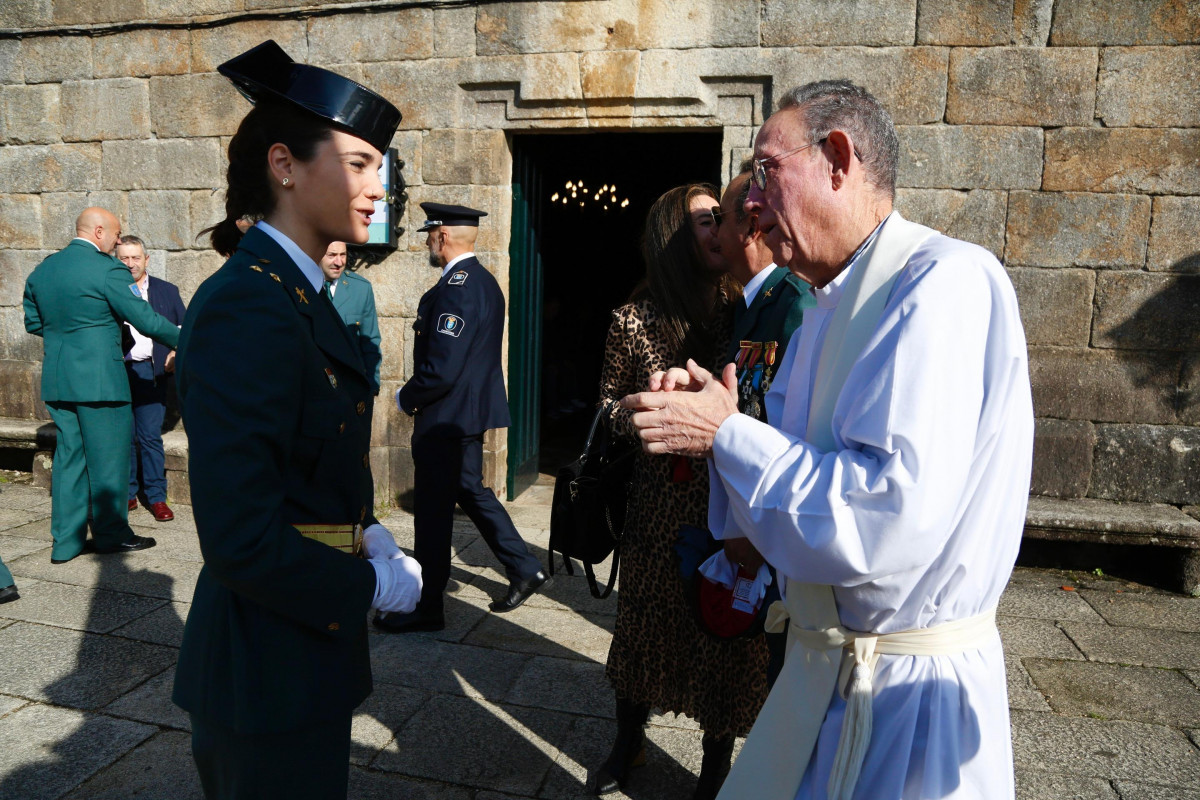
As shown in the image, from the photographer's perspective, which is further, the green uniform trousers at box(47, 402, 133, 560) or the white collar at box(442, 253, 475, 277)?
the green uniform trousers at box(47, 402, 133, 560)

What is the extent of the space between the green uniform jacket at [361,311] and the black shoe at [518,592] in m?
1.91

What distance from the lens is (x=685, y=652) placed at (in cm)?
260

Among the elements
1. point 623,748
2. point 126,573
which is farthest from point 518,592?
point 126,573

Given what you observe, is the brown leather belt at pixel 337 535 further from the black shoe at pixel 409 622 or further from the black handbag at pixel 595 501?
the black shoe at pixel 409 622

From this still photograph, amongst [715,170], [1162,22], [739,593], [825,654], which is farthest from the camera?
[715,170]

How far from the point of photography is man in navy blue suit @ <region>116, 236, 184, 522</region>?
223 inches

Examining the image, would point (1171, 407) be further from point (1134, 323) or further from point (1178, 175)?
point (1178, 175)

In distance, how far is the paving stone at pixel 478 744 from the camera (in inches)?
109

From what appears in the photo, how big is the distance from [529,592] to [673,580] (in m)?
1.78

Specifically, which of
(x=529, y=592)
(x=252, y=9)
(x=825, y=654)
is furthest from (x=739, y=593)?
(x=252, y=9)

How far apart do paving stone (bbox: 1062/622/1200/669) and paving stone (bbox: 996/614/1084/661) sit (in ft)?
0.21

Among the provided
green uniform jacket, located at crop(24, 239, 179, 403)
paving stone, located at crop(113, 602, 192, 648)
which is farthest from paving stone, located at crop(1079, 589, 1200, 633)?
green uniform jacket, located at crop(24, 239, 179, 403)

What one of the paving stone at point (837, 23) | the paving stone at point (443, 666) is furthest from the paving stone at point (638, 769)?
the paving stone at point (837, 23)

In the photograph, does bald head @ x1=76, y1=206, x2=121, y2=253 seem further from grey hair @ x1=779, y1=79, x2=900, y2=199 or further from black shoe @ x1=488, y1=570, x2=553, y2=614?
grey hair @ x1=779, y1=79, x2=900, y2=199
